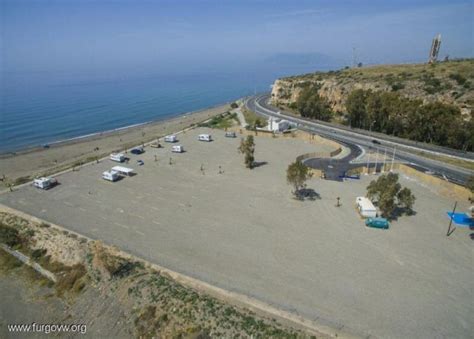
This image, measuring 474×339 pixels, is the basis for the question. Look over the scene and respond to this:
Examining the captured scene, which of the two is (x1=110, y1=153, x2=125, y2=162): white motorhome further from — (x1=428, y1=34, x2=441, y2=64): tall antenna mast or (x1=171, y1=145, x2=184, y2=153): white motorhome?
(x1=428, y1=34, x2=441, y2=64): tall antenna mast

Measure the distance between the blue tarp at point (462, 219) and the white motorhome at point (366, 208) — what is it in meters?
7.17

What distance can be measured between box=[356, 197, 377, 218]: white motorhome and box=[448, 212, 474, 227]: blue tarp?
7170 millimetres

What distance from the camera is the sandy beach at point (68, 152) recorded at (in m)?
50.9

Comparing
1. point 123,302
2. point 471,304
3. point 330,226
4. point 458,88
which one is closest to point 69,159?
point 123,302

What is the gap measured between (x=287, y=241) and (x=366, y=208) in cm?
920

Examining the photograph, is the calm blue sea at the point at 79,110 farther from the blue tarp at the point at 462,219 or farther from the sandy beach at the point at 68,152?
the blue tarp at the point at 462,219

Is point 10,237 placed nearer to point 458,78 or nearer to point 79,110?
point 458,78

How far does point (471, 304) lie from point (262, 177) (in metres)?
25.2

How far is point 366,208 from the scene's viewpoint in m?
29.2

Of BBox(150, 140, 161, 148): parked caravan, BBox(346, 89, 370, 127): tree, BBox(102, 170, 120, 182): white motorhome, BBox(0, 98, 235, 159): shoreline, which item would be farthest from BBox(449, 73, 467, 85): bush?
BBox(0, 98, 235, 159): shoreline

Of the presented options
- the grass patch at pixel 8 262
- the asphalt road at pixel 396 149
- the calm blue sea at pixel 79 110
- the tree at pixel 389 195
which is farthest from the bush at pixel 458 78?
the calm blue sea at pixel 79 110

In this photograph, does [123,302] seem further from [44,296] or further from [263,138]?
[263,138]

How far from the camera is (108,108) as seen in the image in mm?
116688

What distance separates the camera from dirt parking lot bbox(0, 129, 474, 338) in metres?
18.9
